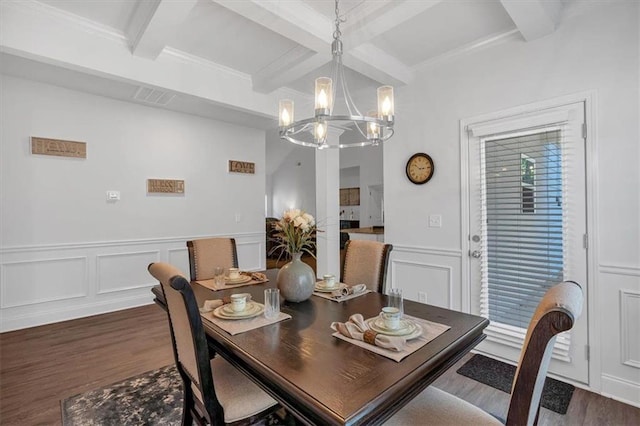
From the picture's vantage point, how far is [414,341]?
49.4 inches

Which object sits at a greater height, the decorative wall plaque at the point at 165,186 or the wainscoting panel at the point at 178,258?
the decorative wall plaque at the point at 165,186

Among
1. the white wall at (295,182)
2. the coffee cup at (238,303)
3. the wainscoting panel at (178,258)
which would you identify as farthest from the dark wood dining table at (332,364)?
the white wall at (295,182)

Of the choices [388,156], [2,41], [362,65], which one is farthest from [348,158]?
[2,41]

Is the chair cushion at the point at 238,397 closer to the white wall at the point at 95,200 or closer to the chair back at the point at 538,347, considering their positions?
the chair back at the point at 538,347

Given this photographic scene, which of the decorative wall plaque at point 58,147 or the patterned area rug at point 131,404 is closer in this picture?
the patterned area rug at point 131,404

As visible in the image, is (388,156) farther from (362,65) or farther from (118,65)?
(118,65)

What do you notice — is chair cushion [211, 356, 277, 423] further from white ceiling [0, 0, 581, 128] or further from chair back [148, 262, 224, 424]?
white ceiling [0, 0, 581, 128]

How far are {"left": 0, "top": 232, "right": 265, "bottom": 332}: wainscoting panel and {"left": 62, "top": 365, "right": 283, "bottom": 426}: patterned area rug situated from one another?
1923 mm

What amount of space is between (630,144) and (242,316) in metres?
2.62

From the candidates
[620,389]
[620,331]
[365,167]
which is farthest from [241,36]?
[365,167]

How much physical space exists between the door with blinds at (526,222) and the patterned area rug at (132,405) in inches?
78.6

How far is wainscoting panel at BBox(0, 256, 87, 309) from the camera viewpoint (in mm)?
3273

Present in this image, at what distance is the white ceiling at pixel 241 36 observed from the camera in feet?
6.92

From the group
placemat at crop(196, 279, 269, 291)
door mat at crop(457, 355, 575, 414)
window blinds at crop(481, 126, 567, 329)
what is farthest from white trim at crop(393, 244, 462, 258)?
placemat at crop(196, 279, 269, 291)
